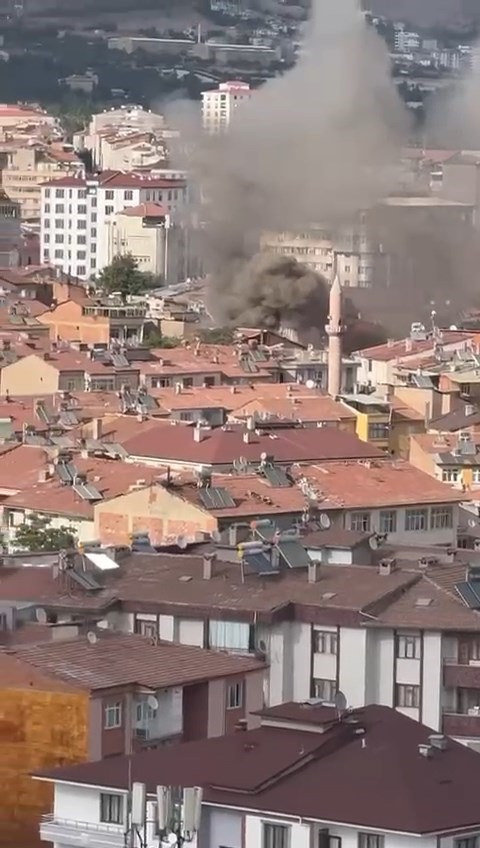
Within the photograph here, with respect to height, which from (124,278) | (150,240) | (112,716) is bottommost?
(150,240)

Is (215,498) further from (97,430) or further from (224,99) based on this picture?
(224,99)

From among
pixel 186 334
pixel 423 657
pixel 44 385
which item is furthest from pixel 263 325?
pixel 423 657

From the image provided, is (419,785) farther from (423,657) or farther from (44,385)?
(44,385)

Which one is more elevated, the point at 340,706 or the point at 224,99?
the point at 340,706

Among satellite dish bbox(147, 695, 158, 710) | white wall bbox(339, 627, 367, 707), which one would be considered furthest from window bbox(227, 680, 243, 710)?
white wall bbox(339, 627, 367, 707)

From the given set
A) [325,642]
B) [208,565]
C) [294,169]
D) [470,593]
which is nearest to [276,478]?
[208,565]

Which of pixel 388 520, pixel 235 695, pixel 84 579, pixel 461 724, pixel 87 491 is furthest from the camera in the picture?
pixel 87 491
